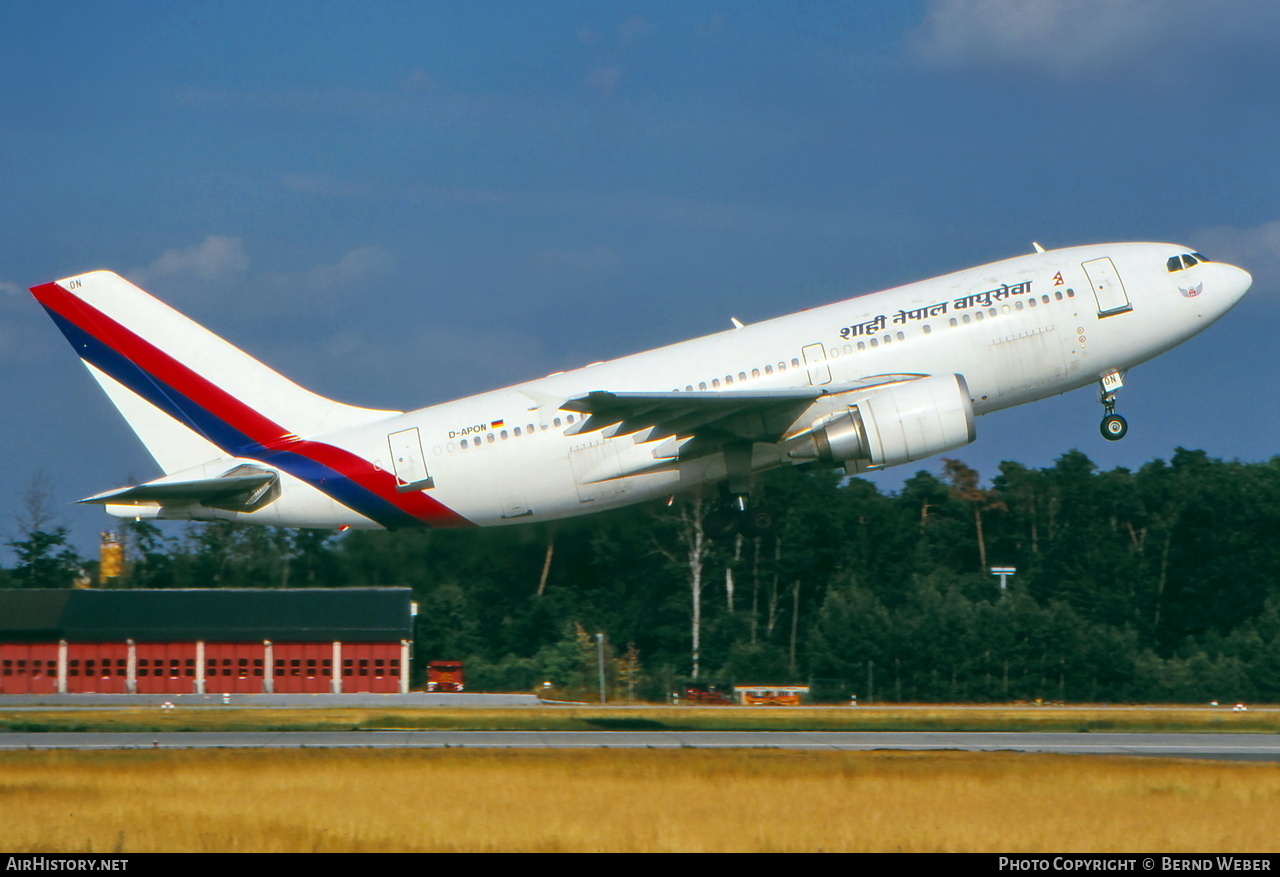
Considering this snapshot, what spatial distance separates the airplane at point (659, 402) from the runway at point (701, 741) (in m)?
4.89

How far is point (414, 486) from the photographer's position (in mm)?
30875

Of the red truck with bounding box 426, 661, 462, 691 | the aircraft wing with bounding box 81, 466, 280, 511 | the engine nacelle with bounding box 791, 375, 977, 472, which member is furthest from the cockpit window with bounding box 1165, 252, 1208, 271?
the red truck with bounding box 426, 661, 462, 691

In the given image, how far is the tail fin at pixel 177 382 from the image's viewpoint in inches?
1275

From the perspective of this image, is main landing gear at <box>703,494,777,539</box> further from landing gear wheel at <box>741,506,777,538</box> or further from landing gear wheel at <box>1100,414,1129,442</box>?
landing gear wheel at <box>1100,414,1129,442</box>

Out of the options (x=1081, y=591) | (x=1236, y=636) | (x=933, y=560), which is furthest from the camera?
(x=933, y=560)

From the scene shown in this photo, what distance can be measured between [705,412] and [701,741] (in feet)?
26.7

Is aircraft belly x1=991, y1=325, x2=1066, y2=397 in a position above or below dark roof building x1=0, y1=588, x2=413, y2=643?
above

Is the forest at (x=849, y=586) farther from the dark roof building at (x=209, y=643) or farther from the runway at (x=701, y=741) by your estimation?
the runway at (x=701, y=741)

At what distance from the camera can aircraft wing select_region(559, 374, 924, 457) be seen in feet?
92.4

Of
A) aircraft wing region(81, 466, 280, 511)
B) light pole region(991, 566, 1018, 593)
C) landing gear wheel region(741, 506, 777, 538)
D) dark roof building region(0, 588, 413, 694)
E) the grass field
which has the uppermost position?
aircraft wing region(81, 466, 280, 511)

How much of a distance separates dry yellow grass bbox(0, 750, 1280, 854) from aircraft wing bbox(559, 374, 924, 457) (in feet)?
21.8

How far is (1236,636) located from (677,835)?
50.6 meters
